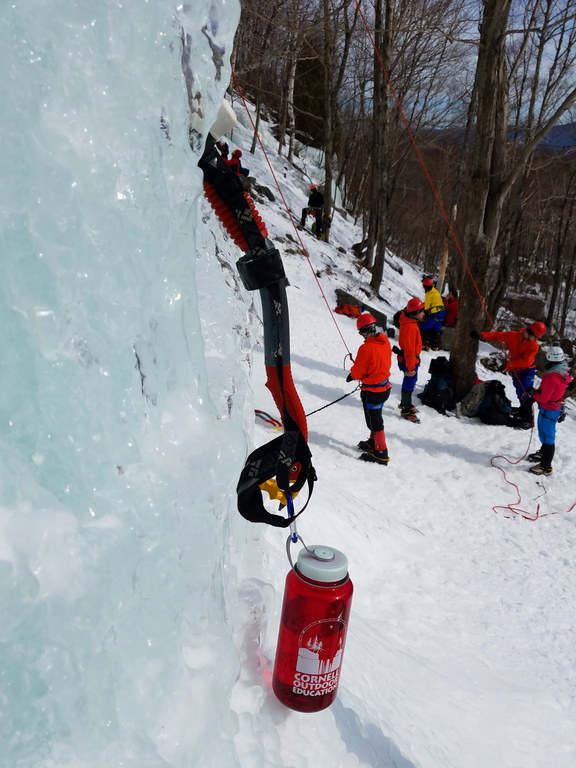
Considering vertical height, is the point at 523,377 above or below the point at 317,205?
below

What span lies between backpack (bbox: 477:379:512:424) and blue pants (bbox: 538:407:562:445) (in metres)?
1.28

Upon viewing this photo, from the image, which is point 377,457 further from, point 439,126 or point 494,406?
point 439,126

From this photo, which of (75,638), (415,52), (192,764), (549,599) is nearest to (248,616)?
(192,764)

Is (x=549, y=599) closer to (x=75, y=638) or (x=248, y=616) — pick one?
(x=248, y=616)

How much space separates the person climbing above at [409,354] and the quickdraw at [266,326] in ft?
21.5

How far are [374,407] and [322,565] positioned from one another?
4.79 m

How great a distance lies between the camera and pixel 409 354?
26.7 ft

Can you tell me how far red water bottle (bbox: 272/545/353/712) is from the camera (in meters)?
1.81

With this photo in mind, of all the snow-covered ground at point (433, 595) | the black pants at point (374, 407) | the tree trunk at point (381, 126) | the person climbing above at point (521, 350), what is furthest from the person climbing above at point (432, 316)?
the black pants at point (374, 407)

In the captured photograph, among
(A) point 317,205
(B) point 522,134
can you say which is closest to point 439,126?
(B) point 522,134

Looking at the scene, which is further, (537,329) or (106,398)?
(537,329)

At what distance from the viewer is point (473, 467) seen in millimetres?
7055

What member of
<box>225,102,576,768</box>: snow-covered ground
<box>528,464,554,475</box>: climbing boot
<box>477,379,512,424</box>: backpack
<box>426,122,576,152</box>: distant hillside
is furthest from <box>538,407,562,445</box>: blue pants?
<box>426,122,576,152</box>: distant hillside

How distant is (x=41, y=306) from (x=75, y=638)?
2.54 feet
